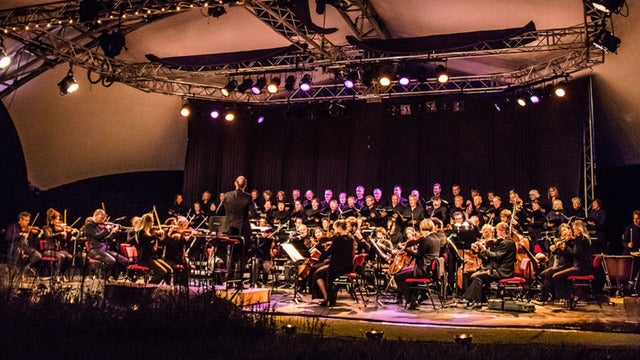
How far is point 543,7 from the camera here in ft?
35.0

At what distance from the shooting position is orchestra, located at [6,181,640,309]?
8914mm

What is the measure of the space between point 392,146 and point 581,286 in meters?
6.60

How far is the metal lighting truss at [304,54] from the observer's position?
10.7m

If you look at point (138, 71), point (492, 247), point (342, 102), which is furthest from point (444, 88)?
point (138, 71)

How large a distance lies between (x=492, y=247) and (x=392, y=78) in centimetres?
526

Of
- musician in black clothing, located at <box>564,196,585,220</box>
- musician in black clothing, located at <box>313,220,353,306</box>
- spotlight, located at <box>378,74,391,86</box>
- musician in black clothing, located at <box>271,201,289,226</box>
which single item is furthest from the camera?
musician in black clothing, located at <box>271,201,289,226</box>

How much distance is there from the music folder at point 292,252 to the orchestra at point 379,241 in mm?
147

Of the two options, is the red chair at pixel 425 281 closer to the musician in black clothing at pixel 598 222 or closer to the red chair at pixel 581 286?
the red chair at pixel 581 286

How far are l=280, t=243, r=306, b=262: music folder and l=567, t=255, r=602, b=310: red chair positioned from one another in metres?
4.25

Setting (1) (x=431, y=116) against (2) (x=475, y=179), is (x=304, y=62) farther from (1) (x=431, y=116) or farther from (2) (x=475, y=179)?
(2) (x=475, y=179)

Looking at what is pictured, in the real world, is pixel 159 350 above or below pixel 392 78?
below

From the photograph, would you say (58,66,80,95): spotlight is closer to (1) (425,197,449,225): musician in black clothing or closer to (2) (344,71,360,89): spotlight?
(2) (344,71,360,89): spotlight

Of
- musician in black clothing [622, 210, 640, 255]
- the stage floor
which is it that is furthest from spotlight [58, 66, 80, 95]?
musician in black clothing [622, 210, 640, 255]

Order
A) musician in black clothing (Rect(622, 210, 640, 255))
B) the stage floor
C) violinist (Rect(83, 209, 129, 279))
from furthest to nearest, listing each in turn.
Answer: musician in black clothing (Rect(622, 210, 640, 255)), violinist (Rect(83, 209, 129, 279)), the stage floor
